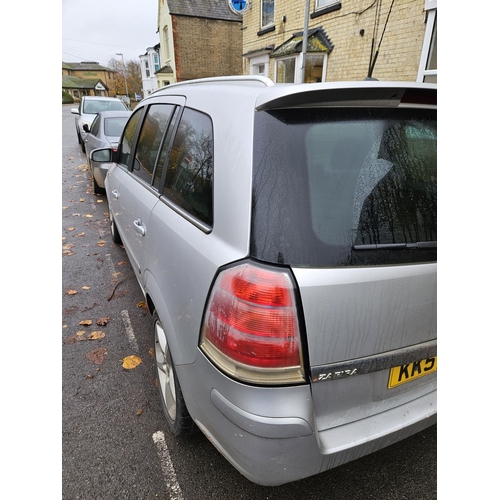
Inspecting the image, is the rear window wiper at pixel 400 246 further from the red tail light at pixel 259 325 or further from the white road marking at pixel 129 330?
the white road marking at pixel 129 330

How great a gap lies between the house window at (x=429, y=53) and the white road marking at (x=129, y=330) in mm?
6431

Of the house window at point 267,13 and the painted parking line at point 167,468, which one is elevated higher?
the house window at point 267,13

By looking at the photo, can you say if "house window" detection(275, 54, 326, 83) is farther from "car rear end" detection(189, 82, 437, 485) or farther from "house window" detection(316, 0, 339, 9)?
"car rear end" detection(189, 82, 437, 485)

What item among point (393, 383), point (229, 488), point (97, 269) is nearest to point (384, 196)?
point (393, 383)

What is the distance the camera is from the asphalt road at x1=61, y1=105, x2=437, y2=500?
1.70 m

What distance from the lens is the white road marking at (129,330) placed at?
9.15 feet

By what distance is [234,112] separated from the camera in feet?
4.56

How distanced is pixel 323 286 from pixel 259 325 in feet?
0.88

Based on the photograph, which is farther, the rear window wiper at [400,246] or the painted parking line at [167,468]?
the painted parking line at [167,468]

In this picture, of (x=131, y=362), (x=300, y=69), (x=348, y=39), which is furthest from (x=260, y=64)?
(x=131, y=362)

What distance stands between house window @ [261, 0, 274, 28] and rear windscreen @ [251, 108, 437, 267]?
11865 millimetres

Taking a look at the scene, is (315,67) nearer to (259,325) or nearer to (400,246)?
(400,246)

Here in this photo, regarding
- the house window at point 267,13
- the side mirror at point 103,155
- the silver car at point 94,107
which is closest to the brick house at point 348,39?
the house window at point 267,13

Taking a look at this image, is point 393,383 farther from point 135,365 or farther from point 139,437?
point 135,365
